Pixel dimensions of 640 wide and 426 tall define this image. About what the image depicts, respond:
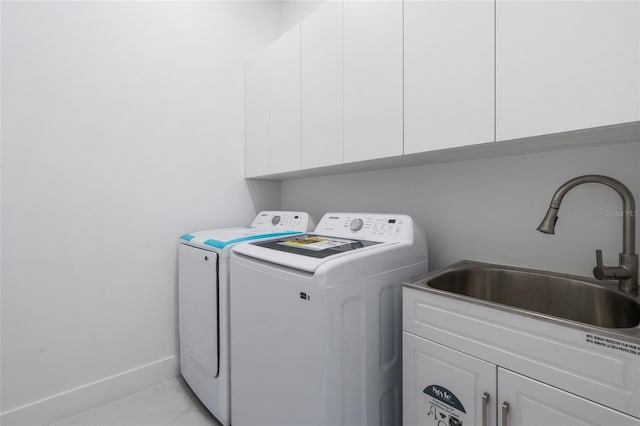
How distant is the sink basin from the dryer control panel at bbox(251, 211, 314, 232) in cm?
96

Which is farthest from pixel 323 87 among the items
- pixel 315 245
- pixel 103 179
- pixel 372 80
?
pixel 103 179

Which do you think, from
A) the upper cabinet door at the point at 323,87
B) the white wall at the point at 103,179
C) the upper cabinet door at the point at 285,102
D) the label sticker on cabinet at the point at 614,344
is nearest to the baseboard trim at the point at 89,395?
the white wall at the point at 103,179

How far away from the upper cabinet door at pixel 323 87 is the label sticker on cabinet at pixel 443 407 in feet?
3.61

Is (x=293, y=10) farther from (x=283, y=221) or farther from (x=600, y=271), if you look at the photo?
(x=600, y=271)

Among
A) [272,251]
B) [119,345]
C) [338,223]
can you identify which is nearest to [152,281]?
[119,345]

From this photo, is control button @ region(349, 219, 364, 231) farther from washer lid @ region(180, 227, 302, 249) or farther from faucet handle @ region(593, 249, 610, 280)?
faucet handle @ region(593, 249, 610, 280)

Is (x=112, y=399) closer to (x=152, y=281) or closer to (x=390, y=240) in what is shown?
(x=152, y=281)

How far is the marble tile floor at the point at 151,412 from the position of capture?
158 cm

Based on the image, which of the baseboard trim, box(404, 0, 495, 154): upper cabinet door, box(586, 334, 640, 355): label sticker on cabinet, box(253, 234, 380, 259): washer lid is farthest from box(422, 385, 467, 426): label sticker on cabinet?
the baseboard trim

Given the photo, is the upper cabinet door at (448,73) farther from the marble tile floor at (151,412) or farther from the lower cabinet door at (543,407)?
the marble tile floor at (151,412)

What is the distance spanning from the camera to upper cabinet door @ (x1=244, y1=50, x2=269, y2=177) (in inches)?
82.0

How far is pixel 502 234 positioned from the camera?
136 centimetres

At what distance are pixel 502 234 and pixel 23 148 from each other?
2415mm

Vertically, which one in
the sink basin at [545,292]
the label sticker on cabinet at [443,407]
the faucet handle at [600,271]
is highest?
the faucet handle at [600,271]
